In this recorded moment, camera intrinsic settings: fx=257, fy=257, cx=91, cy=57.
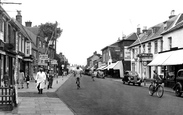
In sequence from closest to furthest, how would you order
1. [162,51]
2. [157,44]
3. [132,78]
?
[132,78] → [162,51] → [157,44]

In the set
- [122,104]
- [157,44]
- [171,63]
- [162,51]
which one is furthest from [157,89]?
[157,44]

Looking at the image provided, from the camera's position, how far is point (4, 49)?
21453 mm

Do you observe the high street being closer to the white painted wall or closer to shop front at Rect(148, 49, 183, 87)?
shop front at Rect(148, 49, 183, 87)

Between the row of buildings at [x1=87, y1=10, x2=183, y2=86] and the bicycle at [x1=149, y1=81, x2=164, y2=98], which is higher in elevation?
the row of buildings at [x1=87, y1=10, x2=183, y2=86]

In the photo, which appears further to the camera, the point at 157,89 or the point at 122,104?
the point at 157,89

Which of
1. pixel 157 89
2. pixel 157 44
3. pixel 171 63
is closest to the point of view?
pixel 157 89

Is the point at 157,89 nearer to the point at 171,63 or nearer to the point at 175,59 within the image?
the point at 171,63

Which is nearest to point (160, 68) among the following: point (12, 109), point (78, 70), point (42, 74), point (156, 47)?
point (156, 47)

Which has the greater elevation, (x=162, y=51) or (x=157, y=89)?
(x=162, y=51)

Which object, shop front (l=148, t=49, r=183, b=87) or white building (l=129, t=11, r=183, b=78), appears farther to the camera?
white building (l=129, t=11, r=183, b=78)

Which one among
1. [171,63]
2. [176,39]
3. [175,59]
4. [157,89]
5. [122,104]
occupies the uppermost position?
[176,39]

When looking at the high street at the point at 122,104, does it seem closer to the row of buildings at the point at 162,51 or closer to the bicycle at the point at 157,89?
the bicycle at the point at 157,89

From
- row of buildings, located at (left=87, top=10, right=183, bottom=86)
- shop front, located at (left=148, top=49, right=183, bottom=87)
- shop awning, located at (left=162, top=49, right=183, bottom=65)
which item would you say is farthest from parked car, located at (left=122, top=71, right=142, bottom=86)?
shop awning, located at (left=162, top=49, right=183, bottom=65)

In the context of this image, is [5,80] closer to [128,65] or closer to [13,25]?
[13,25]
